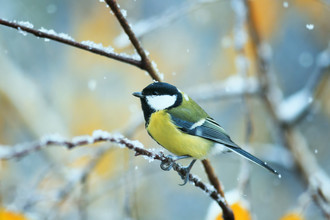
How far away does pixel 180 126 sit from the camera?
2.47ft

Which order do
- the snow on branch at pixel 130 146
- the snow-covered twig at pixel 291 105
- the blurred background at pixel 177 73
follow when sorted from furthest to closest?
the blurred background at pixel 177 73
the snow-covered twig at pixel 291 105
the snow on branch at pixel 130 146

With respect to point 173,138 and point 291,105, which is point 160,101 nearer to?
point 173,138

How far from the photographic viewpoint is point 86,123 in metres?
2.31

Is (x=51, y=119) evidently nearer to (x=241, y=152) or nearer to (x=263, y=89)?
(x=263, y=89)

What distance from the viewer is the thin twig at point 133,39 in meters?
0.55

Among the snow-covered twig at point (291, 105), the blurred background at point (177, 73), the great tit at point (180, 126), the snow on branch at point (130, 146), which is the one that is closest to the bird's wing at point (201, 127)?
the great tit at point (180, 126)

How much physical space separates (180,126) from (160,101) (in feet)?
0.23

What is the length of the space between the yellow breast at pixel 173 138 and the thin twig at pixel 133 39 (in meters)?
0.11

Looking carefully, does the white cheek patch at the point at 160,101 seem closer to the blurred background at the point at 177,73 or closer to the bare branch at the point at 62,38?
the bare branch at the point at 62,38

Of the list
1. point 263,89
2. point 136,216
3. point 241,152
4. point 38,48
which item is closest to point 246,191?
point 241,152

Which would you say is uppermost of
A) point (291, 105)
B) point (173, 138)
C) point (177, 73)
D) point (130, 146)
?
point (177, 73)

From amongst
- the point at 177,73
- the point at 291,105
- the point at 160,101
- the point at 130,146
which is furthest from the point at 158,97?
the point at 177,73

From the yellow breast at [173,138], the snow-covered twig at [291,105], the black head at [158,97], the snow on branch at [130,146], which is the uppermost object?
the snow-covered twig at [291,105]

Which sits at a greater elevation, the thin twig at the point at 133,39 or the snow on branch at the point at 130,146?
the thin twig at the point at 133,39
